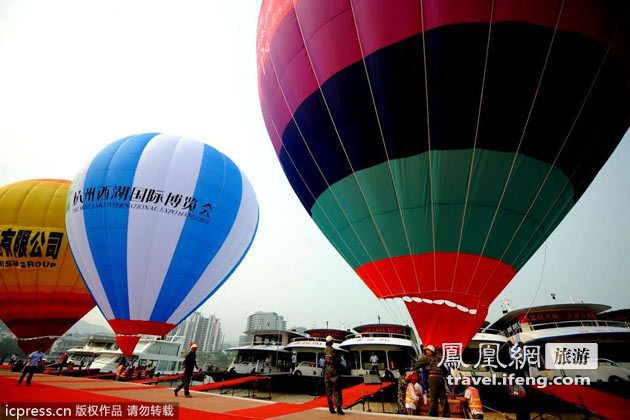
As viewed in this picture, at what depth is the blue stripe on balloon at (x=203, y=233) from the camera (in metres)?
11.2

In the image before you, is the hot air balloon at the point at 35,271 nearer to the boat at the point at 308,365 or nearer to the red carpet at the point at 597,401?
the boat at the point at 308,365

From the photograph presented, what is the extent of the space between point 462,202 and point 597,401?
485cm

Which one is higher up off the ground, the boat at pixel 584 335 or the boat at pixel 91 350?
the boat at pixel 584 335

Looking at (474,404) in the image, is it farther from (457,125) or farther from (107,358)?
(107,358)

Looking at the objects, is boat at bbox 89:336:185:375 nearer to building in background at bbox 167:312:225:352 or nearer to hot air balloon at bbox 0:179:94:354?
hot air balloon at bbox 0:179:94:354

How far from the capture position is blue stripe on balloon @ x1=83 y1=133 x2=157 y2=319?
10781 millimetres

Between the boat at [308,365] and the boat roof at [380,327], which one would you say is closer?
the boat at [308,365]

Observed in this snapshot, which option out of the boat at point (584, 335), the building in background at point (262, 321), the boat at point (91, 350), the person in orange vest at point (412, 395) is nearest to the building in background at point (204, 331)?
the building in background at point (262, 321)

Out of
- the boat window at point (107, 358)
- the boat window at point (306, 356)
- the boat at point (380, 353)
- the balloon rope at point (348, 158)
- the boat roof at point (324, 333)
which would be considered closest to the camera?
the balloon rope at point (348, 158)

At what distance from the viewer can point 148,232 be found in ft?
36.4

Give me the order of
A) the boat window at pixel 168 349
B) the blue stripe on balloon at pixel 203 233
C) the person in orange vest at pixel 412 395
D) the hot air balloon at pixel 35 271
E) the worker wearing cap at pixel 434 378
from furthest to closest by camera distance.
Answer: the boat window at pixel 168 349
the hot air balloon at pixel 35 271
the blue stripe on balloon at pixel 203 233
the person in orange vest at pixel 412 395
the worker wearing cap at pixel 434 378

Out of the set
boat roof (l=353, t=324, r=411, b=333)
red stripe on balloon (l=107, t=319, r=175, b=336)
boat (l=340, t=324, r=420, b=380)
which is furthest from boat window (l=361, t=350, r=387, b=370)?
red stripe on balloon (l=107, t=319, r=175, b=336)

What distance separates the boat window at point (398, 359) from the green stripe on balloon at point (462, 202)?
49.5 feet

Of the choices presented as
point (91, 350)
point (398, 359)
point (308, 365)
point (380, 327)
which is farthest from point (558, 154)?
point (91, 350)
